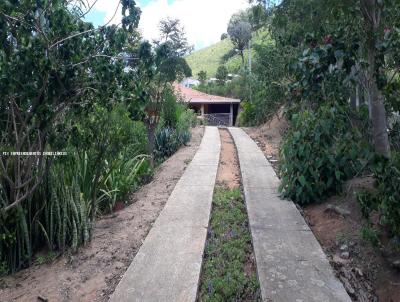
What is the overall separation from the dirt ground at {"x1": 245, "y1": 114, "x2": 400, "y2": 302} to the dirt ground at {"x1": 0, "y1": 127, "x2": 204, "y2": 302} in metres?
2.07

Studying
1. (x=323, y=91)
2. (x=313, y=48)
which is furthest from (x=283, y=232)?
(x=313, y=48)

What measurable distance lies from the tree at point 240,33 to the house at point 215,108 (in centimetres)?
931

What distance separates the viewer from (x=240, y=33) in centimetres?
4525

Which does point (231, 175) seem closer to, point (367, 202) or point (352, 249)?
point (352, 249)

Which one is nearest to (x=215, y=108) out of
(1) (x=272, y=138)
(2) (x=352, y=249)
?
(1) (x=272, y=138)

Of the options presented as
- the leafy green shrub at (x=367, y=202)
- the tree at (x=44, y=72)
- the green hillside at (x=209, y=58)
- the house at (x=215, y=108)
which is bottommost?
the house at (x=215, y=108)

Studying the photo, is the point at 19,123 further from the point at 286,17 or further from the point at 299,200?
the point at 299,200

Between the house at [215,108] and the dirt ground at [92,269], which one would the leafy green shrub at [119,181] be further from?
the house at [215,108]

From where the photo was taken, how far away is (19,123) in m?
4.16

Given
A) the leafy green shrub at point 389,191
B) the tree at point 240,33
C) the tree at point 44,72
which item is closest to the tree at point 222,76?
the tree at point 240,33

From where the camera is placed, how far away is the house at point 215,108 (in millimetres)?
35719

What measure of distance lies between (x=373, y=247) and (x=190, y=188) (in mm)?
3541

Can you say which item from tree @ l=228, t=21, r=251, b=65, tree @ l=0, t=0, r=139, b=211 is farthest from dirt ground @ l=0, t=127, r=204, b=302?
tree @ l=228, t=21, r=251, b=65

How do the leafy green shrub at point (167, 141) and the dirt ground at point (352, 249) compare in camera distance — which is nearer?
the dirt ground at point (352, 249)
